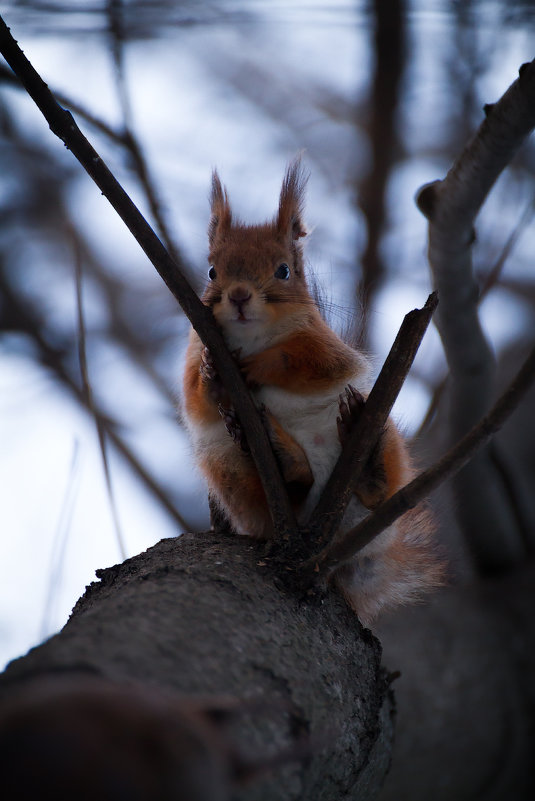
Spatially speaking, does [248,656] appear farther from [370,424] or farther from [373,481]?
[373,481]

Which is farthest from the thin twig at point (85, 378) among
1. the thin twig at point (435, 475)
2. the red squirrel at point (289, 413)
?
the thin twig at point (435, 475)

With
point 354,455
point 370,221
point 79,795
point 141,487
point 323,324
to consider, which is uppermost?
point 370,221

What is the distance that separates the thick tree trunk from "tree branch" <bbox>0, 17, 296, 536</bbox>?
105mm

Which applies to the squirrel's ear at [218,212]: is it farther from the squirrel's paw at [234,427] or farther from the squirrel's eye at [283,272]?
the squirrel's paw at [234,427]

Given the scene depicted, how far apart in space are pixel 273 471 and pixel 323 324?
0.55 metres

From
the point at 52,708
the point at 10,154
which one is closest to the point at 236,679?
the point at 52,708

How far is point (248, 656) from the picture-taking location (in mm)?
711

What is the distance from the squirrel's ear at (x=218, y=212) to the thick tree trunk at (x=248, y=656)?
731 millimetres

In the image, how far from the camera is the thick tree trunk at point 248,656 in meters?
0.61

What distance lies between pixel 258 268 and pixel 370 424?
1.70ft

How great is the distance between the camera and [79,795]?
1.34 feet

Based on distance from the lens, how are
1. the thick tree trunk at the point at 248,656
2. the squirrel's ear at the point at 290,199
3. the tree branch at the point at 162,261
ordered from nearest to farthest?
the thick tree trunk at the point at 248,656, the tree branch at the point at 162,261, the squirrel's ear at the point at 290,199

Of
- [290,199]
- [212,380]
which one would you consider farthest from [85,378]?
[290,199]

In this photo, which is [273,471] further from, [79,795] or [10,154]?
[10,154]
